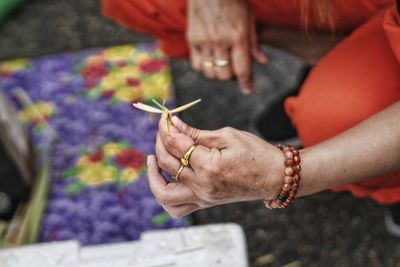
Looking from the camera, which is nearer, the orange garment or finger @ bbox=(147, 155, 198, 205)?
finger @ bbox=(147, 155, 198, 205)

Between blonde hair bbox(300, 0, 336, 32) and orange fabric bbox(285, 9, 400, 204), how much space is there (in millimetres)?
71

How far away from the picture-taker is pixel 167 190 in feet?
2.64

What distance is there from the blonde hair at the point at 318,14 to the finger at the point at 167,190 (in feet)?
1.53

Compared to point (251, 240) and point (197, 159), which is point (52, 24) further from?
point (197, 159)

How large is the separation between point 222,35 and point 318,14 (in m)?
0.20

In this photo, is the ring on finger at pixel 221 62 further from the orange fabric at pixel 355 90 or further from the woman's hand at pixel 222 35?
the orange fabric at pixel 355 90

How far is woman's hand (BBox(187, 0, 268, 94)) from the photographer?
113 centimetres

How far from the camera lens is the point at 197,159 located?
744 mm

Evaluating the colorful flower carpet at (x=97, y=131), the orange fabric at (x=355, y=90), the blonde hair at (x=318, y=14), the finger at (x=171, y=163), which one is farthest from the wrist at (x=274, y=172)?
the colorful flower carpet at (x=97, y=131)

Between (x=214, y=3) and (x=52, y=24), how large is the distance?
93 cm

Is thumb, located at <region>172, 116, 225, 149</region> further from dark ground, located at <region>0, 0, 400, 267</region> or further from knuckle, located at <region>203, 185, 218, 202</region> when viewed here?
dark ground, located at <region>0, 0, 400, 267</region>

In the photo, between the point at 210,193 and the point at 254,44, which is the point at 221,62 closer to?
the point at 254,44

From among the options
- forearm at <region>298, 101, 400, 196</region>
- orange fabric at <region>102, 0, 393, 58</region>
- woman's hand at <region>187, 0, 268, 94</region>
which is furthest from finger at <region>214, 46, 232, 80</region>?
forearm at <region>298, 101, 400, 196</region>

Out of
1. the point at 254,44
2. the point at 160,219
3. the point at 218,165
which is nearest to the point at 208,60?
the point at 254,44
